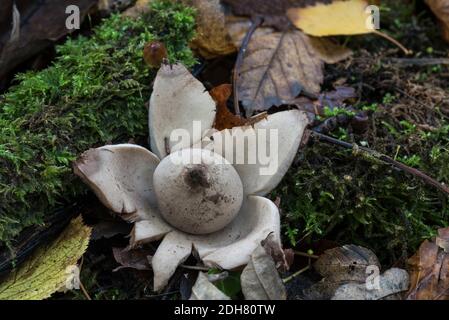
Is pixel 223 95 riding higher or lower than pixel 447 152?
higher

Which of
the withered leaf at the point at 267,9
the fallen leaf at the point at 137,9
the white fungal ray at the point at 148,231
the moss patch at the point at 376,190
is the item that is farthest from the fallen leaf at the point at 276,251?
the withered leaf at the point at 267,9

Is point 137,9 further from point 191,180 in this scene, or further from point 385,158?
point 385,158

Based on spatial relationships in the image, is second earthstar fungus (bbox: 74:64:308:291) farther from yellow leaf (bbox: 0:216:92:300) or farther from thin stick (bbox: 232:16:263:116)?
thin stick (bbox: 232:16:263:116)

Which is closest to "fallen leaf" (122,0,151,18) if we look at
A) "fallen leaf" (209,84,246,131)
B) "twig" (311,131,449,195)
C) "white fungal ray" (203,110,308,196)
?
"fallen leaf" (209,84,246,131)

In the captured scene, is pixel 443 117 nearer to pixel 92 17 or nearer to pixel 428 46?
pixel 428 46

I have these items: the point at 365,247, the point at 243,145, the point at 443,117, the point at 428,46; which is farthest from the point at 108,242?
the point at 428,46

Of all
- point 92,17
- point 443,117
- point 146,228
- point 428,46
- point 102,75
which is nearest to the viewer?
point 146,228
